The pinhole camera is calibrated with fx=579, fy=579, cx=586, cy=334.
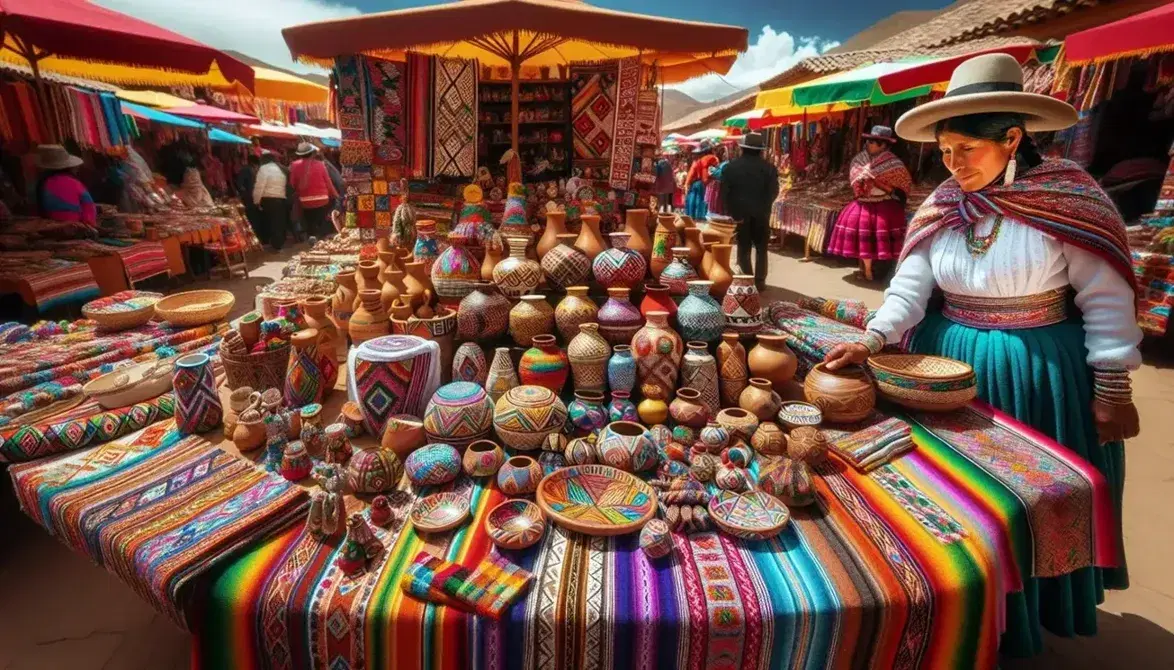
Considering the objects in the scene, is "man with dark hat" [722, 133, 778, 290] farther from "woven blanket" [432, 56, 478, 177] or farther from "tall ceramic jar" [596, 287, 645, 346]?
"tall ceramic jar" [596, 287, 645, 346]

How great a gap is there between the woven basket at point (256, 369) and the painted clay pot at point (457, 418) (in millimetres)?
842

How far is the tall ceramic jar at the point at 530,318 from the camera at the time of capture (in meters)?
2.43

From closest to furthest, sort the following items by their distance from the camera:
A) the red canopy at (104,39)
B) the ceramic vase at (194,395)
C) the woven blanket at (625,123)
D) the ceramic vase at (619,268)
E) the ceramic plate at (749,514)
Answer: the ceramic plate at (749,514), the ceramic vase at (194,395), the ceramic vase at (619,268), the red canopy at (104,39), the woven blanket at (625,123)

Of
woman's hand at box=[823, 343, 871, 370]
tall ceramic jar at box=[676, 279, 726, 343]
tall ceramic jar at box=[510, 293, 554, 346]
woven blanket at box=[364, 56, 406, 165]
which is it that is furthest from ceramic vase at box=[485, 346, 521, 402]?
woven blanket at box=[364, 56, 406, 165]

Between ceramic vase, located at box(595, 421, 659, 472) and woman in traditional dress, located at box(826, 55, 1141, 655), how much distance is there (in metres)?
1.05

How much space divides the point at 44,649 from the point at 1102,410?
11.5 feet

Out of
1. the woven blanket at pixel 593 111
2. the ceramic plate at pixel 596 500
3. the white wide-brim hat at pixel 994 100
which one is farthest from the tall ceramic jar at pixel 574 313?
the woven blanket at pixel 593 111

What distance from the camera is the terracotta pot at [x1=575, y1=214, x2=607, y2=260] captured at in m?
2.77

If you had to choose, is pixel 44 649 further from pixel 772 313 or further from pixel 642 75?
pixel 642 75

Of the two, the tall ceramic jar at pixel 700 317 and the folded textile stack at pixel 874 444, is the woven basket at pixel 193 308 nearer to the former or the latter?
the tall ceramic jar at pixel 700 317

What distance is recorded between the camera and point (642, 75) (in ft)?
14.4

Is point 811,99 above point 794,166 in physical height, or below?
above

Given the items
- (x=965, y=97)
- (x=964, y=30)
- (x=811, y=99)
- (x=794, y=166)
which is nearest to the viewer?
(x=965, y=97)

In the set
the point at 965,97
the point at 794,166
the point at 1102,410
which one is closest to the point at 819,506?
the point at 1102,410
